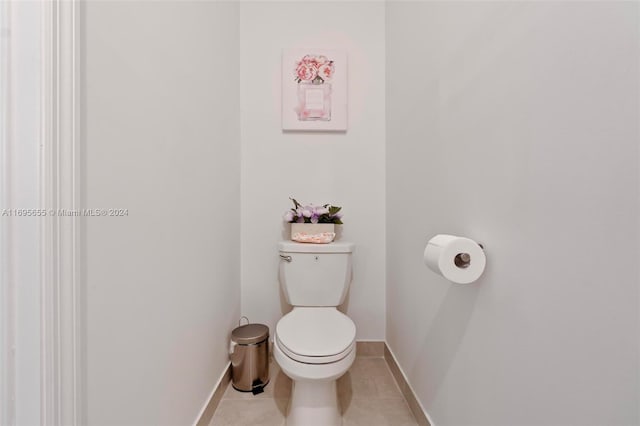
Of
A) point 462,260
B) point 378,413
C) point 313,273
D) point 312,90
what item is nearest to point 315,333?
point 313,273

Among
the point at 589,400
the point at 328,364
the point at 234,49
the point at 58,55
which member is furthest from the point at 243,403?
the point at 234,49

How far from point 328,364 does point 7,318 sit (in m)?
0.88

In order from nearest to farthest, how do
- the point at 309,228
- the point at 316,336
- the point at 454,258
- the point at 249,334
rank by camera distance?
1. the point at 454,258
2. the point at 316,336
3. the point at 249,334
4. the point at 309,228

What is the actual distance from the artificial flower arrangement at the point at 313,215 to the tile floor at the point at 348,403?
2.72 ft

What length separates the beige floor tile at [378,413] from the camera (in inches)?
50.3

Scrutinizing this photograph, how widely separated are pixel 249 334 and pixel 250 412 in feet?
1.09

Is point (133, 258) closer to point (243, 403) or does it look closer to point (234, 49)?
point (243, 403)

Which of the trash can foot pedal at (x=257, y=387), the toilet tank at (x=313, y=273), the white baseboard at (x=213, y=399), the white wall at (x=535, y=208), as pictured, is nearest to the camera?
the white wall at (x=535, y=208)

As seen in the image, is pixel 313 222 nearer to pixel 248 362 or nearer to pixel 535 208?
pixel 248 362

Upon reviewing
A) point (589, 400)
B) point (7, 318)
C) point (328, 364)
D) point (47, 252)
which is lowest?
point (328, 364)

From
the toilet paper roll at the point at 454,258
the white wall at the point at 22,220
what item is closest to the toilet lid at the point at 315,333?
the toilet paper roll at the point at 454,258

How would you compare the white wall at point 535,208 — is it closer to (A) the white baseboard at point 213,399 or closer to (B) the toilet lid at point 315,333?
(B) the toilet lid at point 315,333

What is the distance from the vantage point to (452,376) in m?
0.98

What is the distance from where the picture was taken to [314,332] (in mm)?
1275
